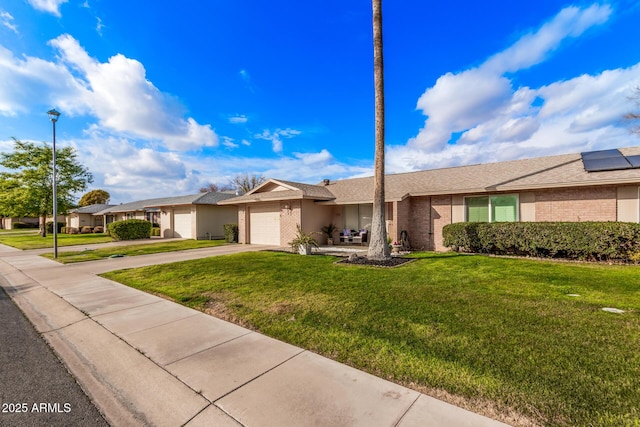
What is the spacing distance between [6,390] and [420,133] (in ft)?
76.0

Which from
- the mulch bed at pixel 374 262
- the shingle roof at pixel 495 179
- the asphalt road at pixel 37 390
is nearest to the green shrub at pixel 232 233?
the shingle roof at pixel 495 179

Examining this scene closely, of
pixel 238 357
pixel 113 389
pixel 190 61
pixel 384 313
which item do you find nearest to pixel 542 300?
pixel 384 313

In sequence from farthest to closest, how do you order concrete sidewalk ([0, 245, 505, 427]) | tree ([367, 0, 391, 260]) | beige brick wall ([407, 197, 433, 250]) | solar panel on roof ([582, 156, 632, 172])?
beige brick wall ([407, 197, 433, 250]) < solar panel on roof ([582, 156, 632, 172]) < tree ([367, 0, 391, 260]) < concrete sidewalk ([0, 245, 505, 427])

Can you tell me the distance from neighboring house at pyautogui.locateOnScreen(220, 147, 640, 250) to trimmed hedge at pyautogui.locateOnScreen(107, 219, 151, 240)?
10.6 metres

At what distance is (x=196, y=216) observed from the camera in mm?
22094

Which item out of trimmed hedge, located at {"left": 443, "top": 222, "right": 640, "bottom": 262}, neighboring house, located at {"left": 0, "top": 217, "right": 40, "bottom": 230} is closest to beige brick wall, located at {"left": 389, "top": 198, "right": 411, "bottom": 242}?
trimmed hedge, located at {"left": 443, "top": 222, "right": 640, "bottom": 262}

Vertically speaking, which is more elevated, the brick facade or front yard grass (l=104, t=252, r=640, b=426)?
the brick facade

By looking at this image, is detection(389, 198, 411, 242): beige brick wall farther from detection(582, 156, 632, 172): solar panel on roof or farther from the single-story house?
the single-story house

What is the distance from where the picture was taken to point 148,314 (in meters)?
5.43

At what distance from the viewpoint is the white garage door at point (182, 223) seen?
76.4 feet

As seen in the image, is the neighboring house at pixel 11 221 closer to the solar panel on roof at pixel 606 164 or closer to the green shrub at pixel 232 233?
the green shrub at pixel 232 233

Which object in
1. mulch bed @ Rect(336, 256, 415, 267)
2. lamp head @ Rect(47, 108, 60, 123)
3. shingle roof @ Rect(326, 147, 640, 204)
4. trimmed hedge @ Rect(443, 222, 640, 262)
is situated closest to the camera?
trimmed hedge @ Rect(443, 222, 640, 262)

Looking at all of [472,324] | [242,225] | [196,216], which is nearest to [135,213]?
[196,216]

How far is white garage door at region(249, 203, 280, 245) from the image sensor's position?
17.3m
